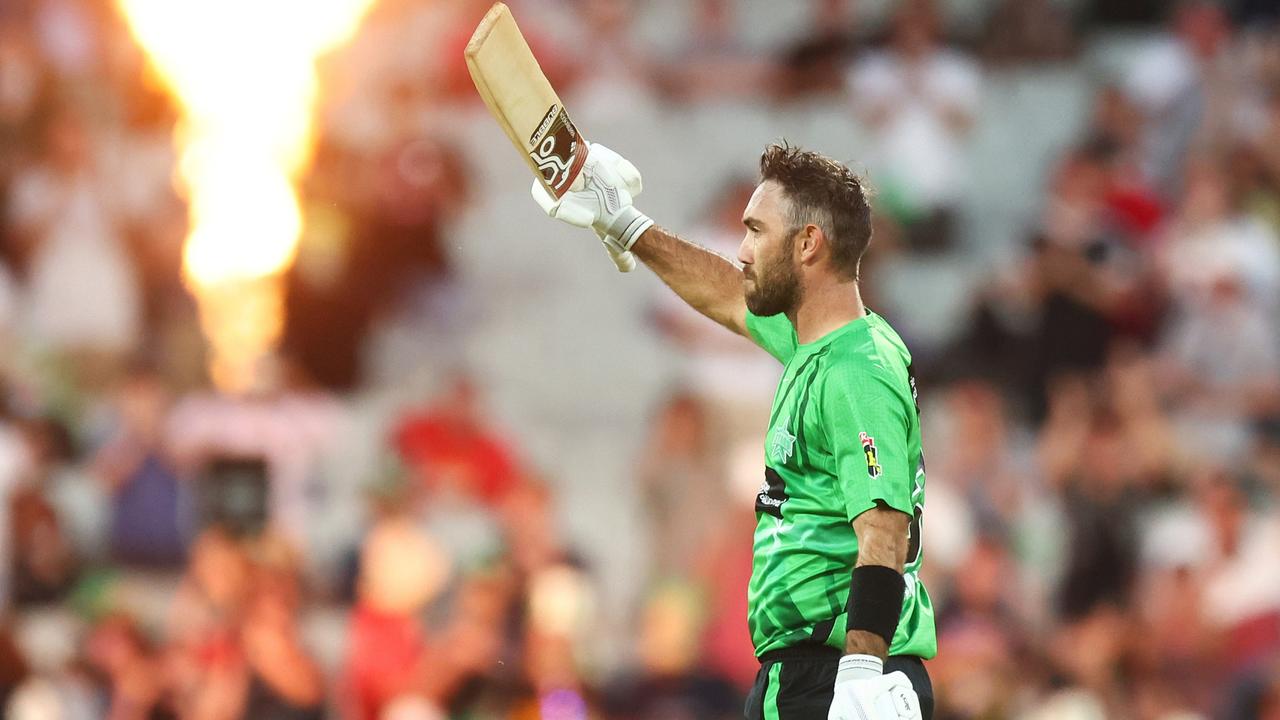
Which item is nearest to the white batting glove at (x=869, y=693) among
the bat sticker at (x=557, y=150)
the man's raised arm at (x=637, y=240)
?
the man's raised arm at (x=637, y=240)

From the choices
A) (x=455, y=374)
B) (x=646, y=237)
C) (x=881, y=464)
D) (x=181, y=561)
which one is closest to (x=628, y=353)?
(x=455, y=374)

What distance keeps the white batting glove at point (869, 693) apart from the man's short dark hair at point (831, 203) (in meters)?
1.12

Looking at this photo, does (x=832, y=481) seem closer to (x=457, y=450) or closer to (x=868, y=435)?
(x=868, y=435)

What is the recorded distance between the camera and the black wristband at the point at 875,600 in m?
4.42

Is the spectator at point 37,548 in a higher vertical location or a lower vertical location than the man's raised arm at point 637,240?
higher

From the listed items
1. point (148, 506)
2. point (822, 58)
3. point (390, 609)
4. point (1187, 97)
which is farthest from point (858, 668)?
point (822, 58)

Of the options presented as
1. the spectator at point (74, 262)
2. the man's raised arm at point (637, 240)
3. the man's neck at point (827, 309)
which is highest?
the spectator at point (74, 262)

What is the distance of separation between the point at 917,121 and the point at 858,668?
9084 mm

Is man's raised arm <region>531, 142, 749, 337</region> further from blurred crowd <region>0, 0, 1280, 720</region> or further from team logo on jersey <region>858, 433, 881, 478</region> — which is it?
blurred crowd <region>0, 0, 1280, 720</region>

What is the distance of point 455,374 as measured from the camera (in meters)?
12.4

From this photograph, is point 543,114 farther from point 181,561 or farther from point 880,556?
point 181,561

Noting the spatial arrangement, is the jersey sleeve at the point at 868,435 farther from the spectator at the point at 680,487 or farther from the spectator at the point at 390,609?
the spectator at the point at 680,487

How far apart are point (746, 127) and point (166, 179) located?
446cm

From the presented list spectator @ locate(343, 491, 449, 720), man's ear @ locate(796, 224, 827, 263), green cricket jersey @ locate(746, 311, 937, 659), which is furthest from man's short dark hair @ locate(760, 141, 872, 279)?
spectator @ locate(343, 491, 449, 720)
